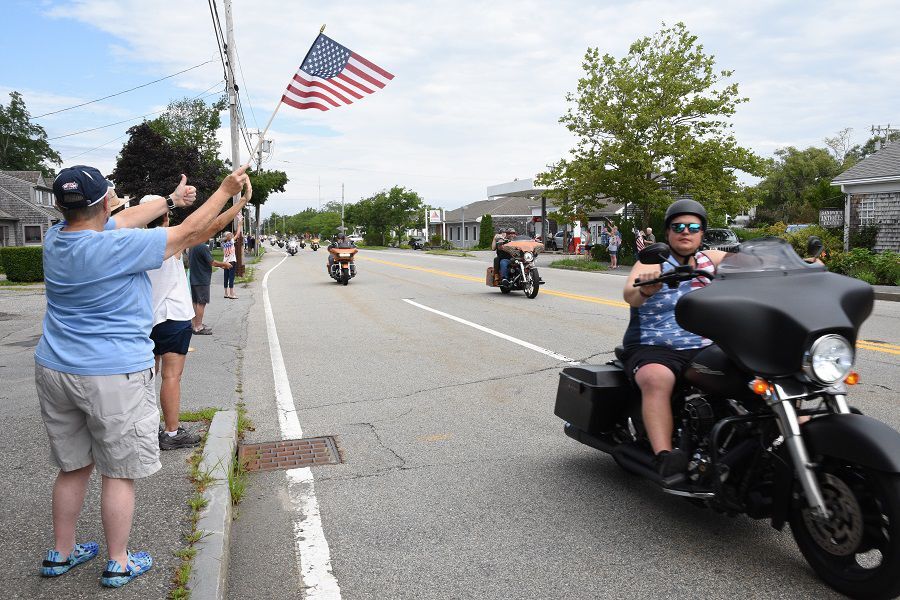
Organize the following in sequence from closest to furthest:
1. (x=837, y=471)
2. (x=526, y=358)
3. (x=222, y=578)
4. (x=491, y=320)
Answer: (x=837, y=471) < (x=222, y=578) < (x=526, y=358) < (x=491, y=320)

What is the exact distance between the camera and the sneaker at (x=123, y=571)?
3.14m

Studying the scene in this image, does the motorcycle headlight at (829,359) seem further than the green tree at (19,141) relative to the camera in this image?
No

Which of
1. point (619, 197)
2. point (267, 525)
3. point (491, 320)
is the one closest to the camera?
point (267, 525)

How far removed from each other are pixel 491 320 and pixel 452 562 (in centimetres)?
918

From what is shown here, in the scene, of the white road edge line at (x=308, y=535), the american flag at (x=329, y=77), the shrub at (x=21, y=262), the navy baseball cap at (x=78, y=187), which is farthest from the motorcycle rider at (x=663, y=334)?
the shrub at (x=21, y=262)

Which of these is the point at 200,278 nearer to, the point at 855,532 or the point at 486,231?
the point at 855,532

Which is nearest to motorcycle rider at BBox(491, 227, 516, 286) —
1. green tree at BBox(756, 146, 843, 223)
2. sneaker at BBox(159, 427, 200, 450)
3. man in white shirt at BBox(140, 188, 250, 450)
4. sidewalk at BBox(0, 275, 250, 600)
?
sidewalk at BBox(0, 275, 250, 600)

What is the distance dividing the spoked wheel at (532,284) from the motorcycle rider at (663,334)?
1183 centimetres

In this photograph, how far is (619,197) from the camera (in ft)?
103

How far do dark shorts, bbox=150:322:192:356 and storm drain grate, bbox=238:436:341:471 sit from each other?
3.10 feet

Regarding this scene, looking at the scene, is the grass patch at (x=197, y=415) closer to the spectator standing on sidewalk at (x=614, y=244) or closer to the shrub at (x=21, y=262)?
the shrub at (x=21, y=262)

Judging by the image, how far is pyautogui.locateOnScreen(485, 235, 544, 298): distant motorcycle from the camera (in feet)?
53.7

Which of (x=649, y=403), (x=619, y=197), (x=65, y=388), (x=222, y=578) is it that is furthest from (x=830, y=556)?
(x=619, y=197)

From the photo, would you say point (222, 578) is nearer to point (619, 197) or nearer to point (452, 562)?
point (452, 562)
